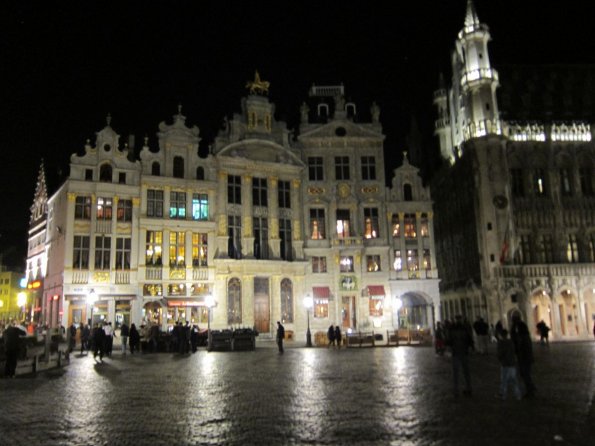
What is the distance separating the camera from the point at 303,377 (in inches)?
731

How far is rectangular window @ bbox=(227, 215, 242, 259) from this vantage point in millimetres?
45094

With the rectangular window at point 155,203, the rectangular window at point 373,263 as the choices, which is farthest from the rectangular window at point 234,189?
the rectangular window at point 373,263

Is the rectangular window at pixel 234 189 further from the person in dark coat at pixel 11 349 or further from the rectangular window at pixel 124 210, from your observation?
the person in dark coat at pixel 11 349

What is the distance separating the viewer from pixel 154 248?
1683 inches

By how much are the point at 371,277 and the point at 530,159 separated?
19.1m

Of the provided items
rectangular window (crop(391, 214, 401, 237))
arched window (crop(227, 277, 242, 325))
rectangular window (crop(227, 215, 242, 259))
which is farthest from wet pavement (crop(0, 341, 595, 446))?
rectangular window (crop(391, 214, 401, 237))

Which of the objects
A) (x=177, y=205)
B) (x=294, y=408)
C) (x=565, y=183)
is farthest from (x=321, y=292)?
(x=294, y=408)

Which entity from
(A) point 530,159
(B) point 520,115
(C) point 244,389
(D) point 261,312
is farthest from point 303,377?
Result: (B) point 520,115

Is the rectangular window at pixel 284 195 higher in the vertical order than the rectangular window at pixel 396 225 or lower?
higher

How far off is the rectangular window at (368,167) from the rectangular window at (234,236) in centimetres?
1198

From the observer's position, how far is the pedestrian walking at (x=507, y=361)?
12.6 m

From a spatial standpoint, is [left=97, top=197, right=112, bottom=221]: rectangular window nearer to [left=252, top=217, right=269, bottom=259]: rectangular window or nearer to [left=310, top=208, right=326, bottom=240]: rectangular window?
[left=252, top=217, right=269, bottom=259]: rectangular window

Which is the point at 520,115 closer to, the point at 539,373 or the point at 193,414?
the point at 539,373

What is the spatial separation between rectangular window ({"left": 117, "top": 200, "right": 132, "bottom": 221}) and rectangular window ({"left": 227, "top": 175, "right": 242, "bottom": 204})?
7.95 metres
